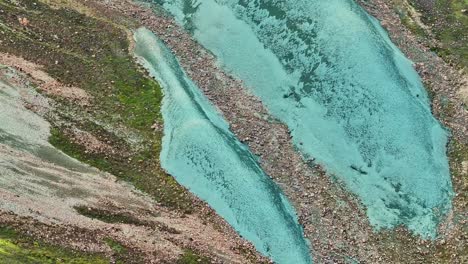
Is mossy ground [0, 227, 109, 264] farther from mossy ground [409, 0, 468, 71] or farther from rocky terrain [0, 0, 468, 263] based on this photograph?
mossy ground [409, 0, 468, 71]

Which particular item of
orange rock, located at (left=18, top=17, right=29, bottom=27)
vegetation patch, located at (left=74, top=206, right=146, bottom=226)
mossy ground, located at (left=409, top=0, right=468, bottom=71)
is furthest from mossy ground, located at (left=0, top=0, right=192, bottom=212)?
mossy ground, located at (left=409, top=0, right=468, bottom=71)

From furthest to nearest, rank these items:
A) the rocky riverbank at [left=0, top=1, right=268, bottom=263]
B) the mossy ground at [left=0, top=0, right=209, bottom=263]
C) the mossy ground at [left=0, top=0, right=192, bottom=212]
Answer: the mossy ground at [left=0, top=0, right=192, bottom=212] < the mossy ground at [left=0, top=0, right=209, bottom=263] < the rocky riverbank at [left=0, top=1, right=268, bottom=263]

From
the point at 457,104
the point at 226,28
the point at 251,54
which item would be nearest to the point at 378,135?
the point at 457,104

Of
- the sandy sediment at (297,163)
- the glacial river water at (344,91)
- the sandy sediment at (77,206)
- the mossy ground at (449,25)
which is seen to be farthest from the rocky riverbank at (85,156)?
the mossy ground at (449,25)

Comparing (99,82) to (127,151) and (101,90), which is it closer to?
(101,90)

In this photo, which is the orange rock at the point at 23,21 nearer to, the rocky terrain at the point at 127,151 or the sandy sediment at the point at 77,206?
the rocky terrain at the point at 127,151
